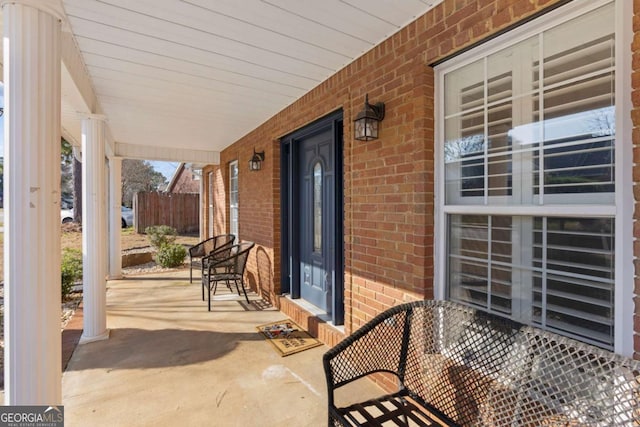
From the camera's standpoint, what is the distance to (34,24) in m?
1.73

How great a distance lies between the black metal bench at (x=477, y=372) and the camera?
1.30 metres

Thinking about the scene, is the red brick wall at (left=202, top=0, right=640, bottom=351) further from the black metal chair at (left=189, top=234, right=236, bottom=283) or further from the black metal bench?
the black metal chair at (left=189, top=234, right=236, bottom=283)

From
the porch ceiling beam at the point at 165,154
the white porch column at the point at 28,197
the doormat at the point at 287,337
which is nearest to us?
the white porch column at the point at 28,197

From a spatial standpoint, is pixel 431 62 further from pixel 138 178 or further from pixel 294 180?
pixel 138 178

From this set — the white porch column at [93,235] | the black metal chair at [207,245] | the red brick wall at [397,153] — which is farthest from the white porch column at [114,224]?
the red brick wall at [397,153]

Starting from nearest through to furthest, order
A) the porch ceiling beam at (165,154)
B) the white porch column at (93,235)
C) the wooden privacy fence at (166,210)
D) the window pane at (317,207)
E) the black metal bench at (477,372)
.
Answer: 1. the black metal bench at (477,372)
2. the white porch column at (93,235)
3. the window pane at (317,207)
4. the porch ceiling beam at (165,154)
5. the wooden privacy fence at (166,210)

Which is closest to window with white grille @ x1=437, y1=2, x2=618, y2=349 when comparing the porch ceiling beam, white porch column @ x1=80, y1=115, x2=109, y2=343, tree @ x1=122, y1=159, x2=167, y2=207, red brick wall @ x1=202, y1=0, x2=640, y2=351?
red brick wall @ x1=202, y1=0, x2=640, y2=351

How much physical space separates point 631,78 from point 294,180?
11.1 feet

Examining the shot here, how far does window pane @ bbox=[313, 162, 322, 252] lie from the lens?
3.90 metres

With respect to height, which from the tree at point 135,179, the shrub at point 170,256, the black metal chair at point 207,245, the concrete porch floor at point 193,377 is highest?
the tree at point 135,179

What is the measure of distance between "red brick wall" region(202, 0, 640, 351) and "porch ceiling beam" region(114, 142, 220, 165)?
15.2ft

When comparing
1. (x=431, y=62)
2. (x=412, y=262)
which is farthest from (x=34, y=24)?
(x=412, y=262)

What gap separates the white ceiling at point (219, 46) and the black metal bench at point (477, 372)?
6.33ft

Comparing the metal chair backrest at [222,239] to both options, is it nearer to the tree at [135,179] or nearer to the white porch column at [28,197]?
the white porch column at [28,197]
